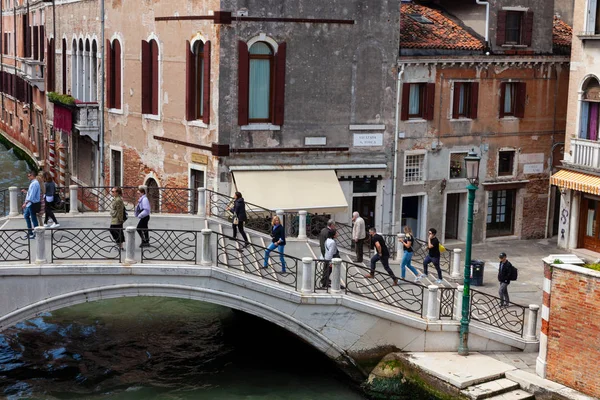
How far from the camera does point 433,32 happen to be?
27734mm

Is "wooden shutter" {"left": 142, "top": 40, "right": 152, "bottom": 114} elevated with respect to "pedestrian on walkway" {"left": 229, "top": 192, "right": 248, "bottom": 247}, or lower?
elevated

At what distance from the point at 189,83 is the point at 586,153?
425 inches

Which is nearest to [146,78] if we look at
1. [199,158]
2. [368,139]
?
[199,158]

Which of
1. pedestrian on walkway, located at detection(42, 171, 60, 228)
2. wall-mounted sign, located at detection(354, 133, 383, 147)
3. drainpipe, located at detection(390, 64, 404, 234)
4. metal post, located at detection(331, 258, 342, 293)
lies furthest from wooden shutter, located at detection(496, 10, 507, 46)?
pedestrian on walkway, located at detection(42, 171, 60, 228)

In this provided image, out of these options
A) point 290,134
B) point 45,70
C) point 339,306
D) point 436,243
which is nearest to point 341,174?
point 290,134

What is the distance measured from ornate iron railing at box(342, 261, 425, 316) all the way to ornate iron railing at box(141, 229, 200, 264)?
9.42 feet

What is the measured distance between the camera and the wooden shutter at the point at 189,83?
2505 cm

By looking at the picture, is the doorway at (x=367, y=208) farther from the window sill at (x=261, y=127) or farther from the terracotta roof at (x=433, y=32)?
the terracotta roof at (x=433, y=32)

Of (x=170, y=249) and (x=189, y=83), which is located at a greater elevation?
(x=189, y=83)

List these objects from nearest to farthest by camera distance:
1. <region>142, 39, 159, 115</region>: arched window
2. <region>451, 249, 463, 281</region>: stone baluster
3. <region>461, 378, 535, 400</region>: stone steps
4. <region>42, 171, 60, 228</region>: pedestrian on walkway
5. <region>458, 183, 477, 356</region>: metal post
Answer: <region>461, 378, 535, 400</region>: stone steps → <region>458, 183, 477, 356</region>: metal post → <region>42, 171, 60, 228</region>: pedestrian on walkway → <region>451, 249, 463, 281</region>: stone baluster → <region>142, 39, 159, 115</region>: arched window

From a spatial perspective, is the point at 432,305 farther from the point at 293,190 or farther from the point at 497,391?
the point at 293,190

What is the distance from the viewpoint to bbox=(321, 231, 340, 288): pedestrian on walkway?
18.8m

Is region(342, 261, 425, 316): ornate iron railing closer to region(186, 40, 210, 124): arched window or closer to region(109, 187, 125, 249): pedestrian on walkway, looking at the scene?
region(109, 187, 125, 249): pedestrian on walkway

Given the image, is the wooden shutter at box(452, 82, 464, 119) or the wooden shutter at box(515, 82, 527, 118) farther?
the wooden shutter at box(515, 82, 527, 118)
